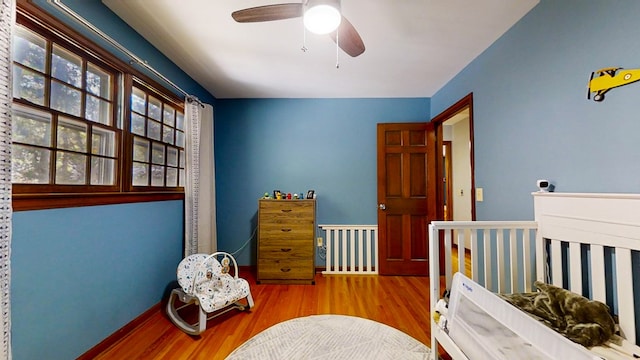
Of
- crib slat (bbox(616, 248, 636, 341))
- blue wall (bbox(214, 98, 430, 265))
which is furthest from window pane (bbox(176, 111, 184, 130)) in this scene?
crib slat (bbox(616, 248, 636, 341))

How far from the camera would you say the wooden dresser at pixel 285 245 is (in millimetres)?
2852

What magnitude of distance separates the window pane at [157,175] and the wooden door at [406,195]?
2.49 m

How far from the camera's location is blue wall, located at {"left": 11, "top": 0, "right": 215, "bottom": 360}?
1.23m

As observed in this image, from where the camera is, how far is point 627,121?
1120 millimetres

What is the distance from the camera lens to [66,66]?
1488 mm

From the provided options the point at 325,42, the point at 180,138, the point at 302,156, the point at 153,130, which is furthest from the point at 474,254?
the point at 180,138

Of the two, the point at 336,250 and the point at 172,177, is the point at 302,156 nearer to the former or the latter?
the point at 336,250

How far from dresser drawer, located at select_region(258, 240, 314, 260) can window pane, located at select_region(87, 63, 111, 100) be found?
198 centimetres

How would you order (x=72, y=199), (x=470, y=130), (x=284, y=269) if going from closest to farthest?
(x=72, y=199) < (x=470, y=130) < (x=284, y=269)

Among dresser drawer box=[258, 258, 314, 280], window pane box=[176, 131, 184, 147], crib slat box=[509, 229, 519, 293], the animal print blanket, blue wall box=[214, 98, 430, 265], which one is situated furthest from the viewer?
blue wall box=[214, 98, 430, 265]

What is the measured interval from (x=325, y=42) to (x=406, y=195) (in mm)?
2066

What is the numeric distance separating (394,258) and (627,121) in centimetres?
243

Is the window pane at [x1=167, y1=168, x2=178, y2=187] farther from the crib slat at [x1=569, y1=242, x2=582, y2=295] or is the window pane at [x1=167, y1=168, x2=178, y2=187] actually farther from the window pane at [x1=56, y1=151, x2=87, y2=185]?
the crib slat at [x1=569, y1=242, x2=582, y2=295]

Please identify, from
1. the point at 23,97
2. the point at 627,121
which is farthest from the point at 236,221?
the point at 627,121
